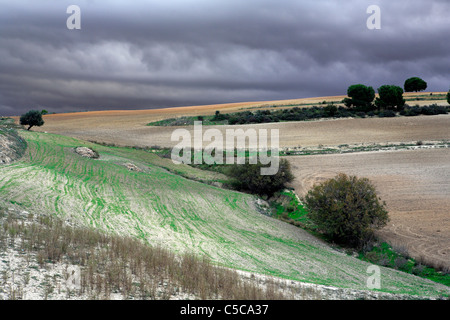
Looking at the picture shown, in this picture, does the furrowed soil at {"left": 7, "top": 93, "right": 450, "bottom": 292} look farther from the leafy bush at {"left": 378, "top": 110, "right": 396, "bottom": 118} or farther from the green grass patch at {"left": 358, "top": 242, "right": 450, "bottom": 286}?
the leafy bush at {"left": 378, "top": 110, "right": 396, "bottom": 118}

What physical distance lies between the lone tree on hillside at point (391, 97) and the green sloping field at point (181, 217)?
60274mm

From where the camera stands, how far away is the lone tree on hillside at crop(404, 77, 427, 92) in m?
109

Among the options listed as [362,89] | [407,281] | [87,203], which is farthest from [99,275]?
[362,89]

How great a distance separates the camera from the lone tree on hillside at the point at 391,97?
73125 millimetres

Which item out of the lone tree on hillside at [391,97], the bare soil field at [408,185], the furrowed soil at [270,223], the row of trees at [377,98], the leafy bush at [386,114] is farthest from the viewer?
the row of trees at [377,98]

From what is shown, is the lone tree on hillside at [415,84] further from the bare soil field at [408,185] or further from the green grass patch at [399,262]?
the green grass patch at [399,262]

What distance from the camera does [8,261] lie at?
781cm

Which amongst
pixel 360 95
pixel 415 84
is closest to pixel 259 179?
pixel 360 95

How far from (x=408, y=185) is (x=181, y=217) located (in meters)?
18.2

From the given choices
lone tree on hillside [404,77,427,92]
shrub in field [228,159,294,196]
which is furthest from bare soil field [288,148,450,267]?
lone tree on hillside [404,77,427,92]

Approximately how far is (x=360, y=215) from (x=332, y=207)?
146 centimetres

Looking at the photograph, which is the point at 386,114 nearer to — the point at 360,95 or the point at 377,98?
the point at 377,98

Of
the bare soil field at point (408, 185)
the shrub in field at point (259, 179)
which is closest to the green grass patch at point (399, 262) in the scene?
the bare soil field at point (408, 185)

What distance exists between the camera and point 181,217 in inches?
671
